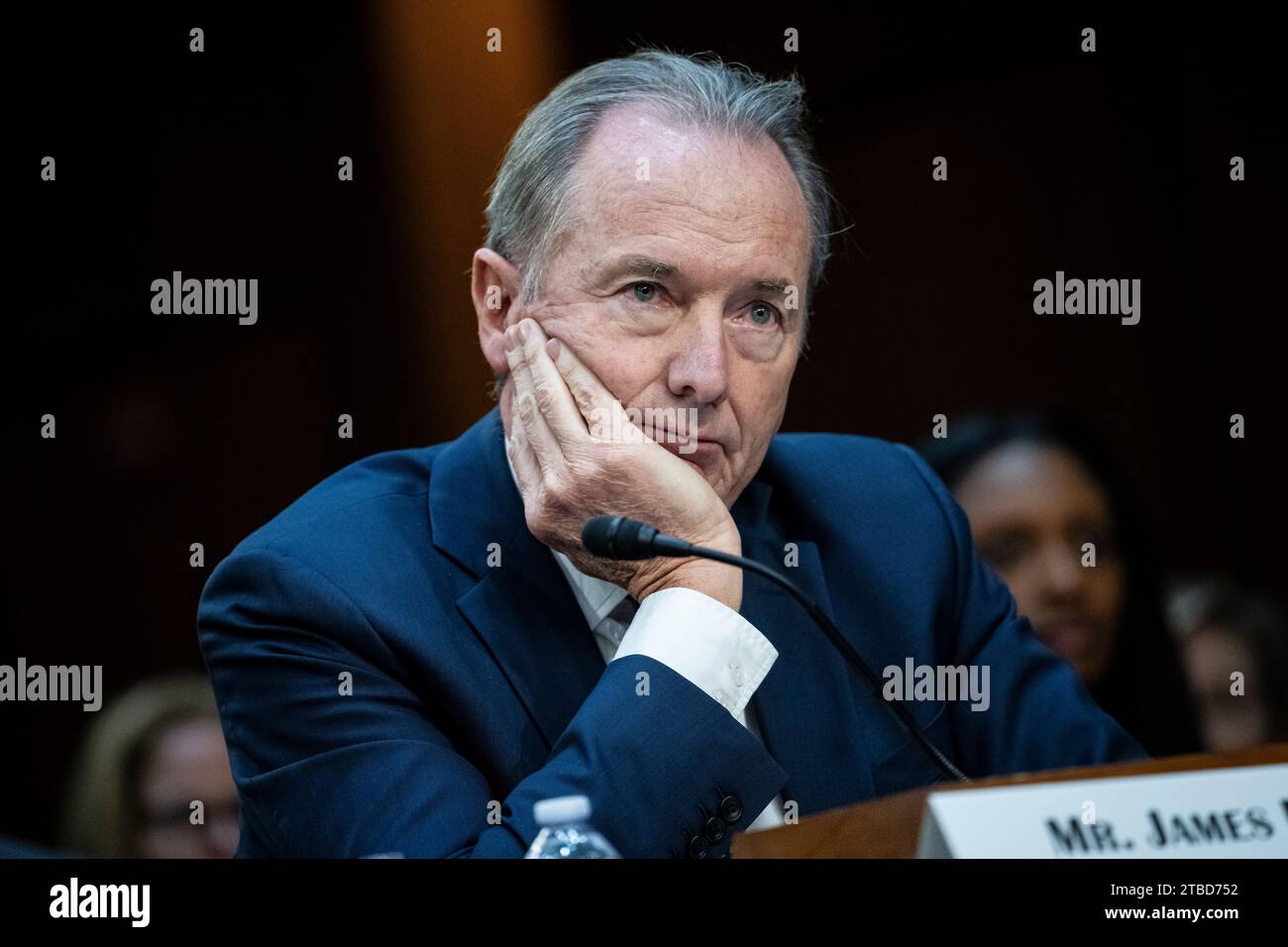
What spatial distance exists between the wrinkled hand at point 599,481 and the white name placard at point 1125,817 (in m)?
0.61

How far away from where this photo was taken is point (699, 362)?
6.59 ft

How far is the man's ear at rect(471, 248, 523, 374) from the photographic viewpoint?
7.26 feet

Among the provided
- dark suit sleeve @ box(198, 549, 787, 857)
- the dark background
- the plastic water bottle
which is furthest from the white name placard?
the dark background

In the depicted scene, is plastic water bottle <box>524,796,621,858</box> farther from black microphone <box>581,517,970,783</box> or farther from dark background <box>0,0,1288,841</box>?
dark background <box>0,0,1288,841</box>

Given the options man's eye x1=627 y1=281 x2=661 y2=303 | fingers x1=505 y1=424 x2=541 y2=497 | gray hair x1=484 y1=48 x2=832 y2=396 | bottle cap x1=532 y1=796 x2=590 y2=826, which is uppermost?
gray hair x1=484 y1=48 x2=832 y2=396

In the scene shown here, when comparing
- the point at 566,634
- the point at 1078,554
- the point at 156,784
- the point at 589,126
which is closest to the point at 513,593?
the point at 566,634

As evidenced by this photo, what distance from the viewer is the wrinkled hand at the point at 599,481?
6.27 feet

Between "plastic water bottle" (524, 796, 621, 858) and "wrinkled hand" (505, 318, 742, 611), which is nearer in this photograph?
"plastic water bottle" (524, 796, 621, 858)

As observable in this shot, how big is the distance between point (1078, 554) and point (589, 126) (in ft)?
5.73

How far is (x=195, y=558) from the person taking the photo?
198 inches

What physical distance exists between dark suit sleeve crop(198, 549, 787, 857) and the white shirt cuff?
28mm

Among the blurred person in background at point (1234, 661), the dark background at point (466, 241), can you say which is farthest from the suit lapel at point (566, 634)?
the dark background at point (466, 241)

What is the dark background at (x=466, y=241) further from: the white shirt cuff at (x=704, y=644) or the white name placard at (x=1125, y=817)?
the white name placard at (x=1125, y=817)
